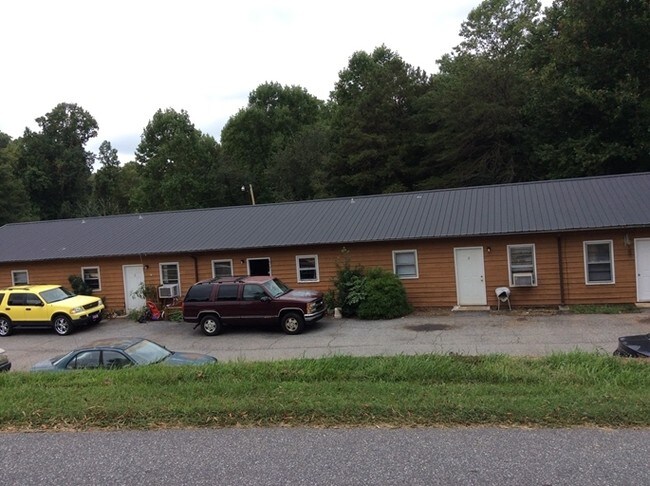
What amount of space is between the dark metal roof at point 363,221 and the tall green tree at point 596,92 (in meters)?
10.2

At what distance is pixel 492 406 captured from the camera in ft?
18.4

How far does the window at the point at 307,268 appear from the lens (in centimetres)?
2172

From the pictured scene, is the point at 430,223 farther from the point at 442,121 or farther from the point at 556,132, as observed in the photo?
the point at 442,121

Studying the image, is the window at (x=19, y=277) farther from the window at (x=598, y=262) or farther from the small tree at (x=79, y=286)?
the window at (x=598, y=262)

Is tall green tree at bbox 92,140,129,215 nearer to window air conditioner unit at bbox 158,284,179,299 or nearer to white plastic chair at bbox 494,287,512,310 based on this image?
window air conditioner unit at bbox 158,284,179,299

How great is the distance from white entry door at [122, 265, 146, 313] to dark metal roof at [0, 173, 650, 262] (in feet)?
2.80

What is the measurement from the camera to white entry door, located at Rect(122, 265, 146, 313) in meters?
23.6

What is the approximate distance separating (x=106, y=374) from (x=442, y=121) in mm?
34511

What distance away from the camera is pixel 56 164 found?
62.1 m

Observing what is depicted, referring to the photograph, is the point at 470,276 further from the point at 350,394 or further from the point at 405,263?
the point at 350,394

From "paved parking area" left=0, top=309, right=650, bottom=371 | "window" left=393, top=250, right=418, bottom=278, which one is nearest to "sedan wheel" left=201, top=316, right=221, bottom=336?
"paved parking area" left=0, top=309, right=650, bottom=371

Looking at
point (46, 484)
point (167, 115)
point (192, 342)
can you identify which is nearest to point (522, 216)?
point (192, 342)

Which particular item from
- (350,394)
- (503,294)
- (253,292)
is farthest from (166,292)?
(350,394)

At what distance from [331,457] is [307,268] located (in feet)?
56.2
